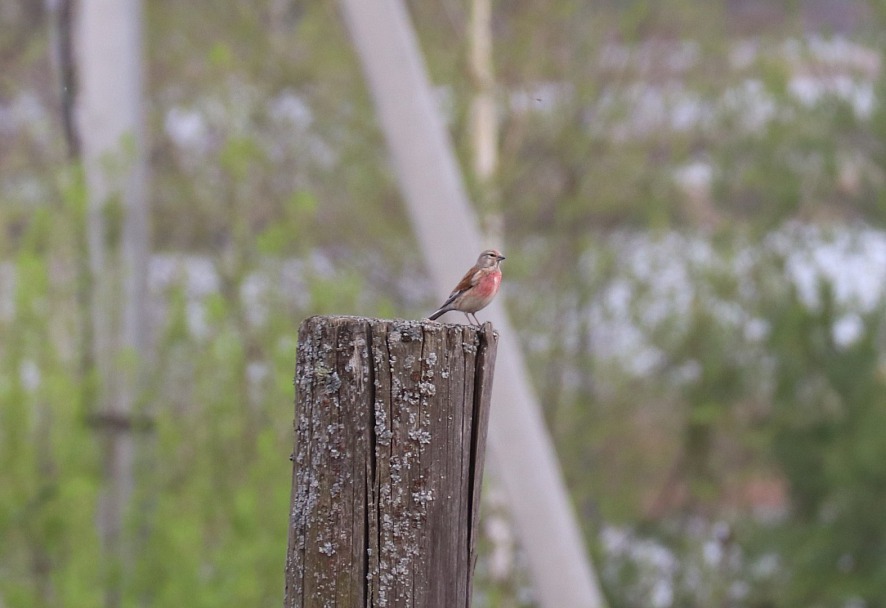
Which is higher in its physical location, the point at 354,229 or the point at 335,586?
the point at 354,229

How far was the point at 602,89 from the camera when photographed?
12.0 metres

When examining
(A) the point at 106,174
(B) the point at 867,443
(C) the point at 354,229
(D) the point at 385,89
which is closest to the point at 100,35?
(A) the point at 106,174

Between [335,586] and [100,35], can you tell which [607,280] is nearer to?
[100,35]

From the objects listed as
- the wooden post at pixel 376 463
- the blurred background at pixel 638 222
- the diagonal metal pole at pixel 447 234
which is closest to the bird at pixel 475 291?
the wooden post at pixel 376 463

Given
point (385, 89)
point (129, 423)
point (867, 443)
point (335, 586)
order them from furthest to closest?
point (867, 443)
point (385, 89)
point (129, 423)
point (335, 586)

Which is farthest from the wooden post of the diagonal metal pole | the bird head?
the diagonal metal pole

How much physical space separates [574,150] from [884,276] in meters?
3.28

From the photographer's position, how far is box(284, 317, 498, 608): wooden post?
7.40 ft

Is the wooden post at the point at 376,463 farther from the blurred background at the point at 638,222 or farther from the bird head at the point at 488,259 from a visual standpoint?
the blurred background at the point at 638,222

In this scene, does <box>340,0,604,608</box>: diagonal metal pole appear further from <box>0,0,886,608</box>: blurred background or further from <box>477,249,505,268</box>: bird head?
<box>0,0,886,608</box>: blurred background

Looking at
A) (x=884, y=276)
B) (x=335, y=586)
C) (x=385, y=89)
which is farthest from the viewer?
(x=884, y=276)

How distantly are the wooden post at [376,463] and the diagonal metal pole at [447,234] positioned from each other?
15.0ft

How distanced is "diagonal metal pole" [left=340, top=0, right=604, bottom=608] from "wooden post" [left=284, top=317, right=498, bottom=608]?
4581 millimetres

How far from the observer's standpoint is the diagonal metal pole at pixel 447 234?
7082 mm
